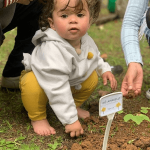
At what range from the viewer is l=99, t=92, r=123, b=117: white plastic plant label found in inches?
54.3

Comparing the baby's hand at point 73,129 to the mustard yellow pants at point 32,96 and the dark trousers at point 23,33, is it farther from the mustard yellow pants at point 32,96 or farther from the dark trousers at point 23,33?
the dark trousers at point 23,33

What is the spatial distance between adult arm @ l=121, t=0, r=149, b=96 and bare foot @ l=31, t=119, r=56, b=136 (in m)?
0.59

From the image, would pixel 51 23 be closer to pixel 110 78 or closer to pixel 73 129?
pixel 110 78

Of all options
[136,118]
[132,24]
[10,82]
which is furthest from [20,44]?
[136,118]

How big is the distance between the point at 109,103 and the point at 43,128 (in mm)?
681

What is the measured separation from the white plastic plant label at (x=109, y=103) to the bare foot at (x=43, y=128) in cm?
63

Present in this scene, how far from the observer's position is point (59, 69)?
5.62 feet

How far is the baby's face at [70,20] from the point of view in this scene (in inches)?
69.3

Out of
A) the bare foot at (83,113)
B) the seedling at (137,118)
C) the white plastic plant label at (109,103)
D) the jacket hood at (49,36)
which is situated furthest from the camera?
the bare foot at (83,113)

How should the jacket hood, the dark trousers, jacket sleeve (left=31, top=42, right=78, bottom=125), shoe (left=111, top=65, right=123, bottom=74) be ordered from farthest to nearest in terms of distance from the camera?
shoe (left=111, top=65, right=123, bottom=74), the dark trousers, the jacket hood, jacket sleeve (left=31, top=42, right=78, bottom=125)

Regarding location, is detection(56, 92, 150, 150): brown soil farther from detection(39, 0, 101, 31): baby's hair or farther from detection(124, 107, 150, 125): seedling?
detection(39, 0, 101, 31): baby's hair

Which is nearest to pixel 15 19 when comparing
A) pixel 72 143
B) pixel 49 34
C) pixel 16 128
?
pixel 49 34

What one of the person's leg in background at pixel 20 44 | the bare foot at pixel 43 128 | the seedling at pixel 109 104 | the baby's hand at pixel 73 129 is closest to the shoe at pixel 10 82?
the person's leg in background at pixel 20 44

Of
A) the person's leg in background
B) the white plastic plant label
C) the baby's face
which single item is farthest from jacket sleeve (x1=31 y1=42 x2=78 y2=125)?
the person's leg in background
